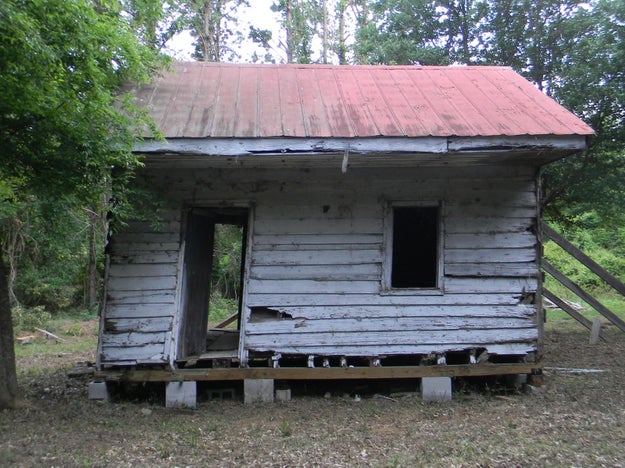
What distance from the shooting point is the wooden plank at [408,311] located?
21.8ft

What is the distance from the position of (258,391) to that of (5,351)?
301cm

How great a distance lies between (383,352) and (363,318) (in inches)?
20.5

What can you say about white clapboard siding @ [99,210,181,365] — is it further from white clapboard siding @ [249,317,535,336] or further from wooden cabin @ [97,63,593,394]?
white clapboard siding @ [249,317,535,336]

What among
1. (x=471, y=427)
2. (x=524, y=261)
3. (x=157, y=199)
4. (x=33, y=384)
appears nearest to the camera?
(x=471, y=427)

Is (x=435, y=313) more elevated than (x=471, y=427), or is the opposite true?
(x=435, y=313)

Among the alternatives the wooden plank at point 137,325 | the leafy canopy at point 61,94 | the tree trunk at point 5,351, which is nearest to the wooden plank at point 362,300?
the wooden plank at point 137,325

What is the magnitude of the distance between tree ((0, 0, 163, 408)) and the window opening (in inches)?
233

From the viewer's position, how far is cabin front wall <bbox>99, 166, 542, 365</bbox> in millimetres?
6598

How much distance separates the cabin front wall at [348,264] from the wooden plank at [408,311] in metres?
0.01

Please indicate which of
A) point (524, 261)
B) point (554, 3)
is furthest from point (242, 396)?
point (554, 3)

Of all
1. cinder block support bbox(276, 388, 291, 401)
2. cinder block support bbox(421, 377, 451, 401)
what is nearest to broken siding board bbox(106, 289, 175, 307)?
cinder block support bbox(276, 388, 291, 401)

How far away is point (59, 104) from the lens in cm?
458

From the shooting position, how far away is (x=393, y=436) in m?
5.27

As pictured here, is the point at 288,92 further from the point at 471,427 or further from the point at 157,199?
the point at 471,427
